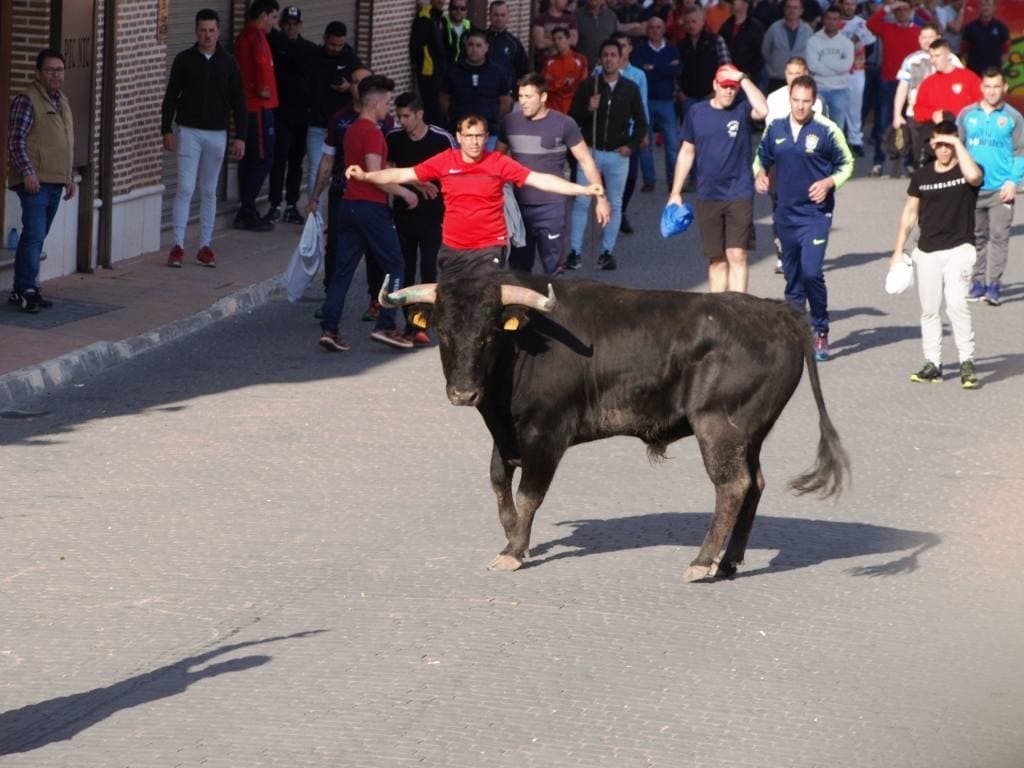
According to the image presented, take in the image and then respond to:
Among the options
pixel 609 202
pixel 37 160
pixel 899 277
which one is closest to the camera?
pixel 899 277

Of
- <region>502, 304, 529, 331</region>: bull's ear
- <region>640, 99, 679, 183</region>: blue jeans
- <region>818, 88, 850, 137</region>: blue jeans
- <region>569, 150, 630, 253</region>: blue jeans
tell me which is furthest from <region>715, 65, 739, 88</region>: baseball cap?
<region>818, 88, 850, 137</region>: blue jeans

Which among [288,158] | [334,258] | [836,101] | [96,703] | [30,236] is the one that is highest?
[836,101]

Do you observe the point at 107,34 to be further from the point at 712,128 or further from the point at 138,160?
the point at 712,128

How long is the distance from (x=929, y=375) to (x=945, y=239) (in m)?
1.00

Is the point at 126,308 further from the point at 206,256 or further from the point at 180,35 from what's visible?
the point at 180,35

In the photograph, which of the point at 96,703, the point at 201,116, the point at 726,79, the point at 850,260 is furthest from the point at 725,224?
the point at 96,703

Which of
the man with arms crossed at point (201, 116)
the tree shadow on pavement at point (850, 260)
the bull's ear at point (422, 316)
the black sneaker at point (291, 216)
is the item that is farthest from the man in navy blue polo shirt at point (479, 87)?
the bull's ear at point (422, 316)

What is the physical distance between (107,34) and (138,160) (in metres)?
1.40

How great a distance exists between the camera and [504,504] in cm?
992

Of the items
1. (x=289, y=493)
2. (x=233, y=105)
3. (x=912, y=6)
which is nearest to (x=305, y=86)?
(x=233, y=105)

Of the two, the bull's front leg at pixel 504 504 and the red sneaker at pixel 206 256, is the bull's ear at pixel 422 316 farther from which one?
the red sneaker at pixel 206 256

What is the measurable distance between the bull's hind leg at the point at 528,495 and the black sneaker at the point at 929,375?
18.9 ft

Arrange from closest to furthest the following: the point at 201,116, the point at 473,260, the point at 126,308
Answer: the point at 473,260 → the point at 126,308 → the point at 201,116

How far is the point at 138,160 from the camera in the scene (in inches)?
733
